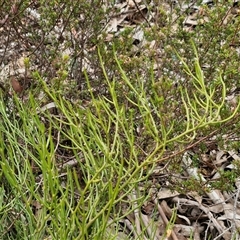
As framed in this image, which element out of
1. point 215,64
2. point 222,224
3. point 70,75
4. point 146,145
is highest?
point 70,75

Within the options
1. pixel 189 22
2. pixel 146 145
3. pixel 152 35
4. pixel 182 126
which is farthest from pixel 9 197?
pixel 189 22

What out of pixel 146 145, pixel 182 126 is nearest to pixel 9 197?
pixel 146 145

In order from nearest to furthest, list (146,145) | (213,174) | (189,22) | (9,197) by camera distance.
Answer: (9,197) < (146,145) < (213,174) < (189,22)

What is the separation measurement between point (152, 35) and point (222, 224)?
0.88 meters

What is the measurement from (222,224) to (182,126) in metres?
0.53

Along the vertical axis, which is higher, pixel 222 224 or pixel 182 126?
pixel 182 126

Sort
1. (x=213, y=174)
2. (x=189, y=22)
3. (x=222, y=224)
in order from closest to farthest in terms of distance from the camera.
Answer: (x=222, y=224) < (x=213, y=174) < (x=189, y=22)

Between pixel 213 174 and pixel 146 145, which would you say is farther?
pixel 213 174

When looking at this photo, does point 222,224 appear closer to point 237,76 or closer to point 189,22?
point 237,76

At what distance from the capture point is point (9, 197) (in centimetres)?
205

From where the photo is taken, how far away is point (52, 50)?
2354mm

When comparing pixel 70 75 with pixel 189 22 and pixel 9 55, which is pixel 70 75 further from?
pixel 189 22

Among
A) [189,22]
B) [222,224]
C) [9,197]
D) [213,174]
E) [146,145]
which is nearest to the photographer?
[9,197]

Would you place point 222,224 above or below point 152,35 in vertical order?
below
